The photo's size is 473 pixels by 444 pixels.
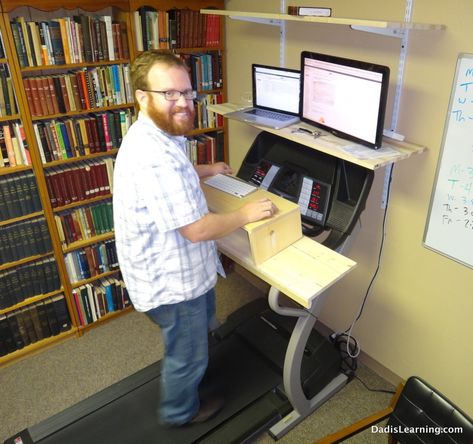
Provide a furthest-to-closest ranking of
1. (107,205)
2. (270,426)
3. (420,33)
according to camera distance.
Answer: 1. (107,205)
2. (270,426)
3. (420,33)

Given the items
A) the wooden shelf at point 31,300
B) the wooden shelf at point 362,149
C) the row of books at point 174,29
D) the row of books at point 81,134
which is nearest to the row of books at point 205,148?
the row of books at point 81,134

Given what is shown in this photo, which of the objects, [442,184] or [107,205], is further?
[107,205]

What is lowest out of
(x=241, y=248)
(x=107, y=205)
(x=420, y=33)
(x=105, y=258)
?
(x=105, y=258)

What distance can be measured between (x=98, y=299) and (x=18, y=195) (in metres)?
0.86

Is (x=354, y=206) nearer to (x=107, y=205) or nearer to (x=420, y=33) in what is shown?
(x=420, y=33)

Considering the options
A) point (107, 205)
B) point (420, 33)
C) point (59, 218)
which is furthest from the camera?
point (107, 205)

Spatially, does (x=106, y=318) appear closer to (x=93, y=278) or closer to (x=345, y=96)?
(x=93, y=278)

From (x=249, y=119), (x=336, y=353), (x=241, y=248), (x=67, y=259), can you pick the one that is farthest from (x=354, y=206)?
(x=67, y=259)

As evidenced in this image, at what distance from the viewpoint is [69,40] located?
7.46ft

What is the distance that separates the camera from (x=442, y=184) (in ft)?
6.18

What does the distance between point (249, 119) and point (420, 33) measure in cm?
86

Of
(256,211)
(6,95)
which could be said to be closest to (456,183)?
(256,211)

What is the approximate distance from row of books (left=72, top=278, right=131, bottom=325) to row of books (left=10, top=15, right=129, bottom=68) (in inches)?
54.5

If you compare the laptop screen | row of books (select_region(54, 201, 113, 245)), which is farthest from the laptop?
row of books (select_region(54, 201, 113, 245))
